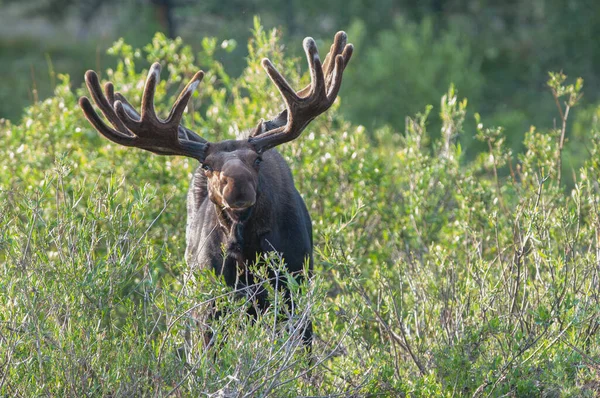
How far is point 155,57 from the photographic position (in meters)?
10.3

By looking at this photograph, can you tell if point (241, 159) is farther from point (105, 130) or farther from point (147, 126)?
point (105, 130)

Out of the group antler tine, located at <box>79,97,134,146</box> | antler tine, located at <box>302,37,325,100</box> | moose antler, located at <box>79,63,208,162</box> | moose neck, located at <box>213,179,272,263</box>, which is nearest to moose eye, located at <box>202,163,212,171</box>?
moose antler, located at <box>79,63,208,162</box>

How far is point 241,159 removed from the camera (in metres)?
6.30

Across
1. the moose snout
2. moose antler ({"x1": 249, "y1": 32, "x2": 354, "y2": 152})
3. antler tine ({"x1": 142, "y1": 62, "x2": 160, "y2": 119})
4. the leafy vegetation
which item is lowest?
the leafy vegetation

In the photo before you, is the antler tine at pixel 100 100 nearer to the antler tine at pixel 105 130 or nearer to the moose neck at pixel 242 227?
the antler tine at pixel 105 130

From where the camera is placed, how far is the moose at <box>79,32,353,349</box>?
6.33 metres

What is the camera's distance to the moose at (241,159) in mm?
6328

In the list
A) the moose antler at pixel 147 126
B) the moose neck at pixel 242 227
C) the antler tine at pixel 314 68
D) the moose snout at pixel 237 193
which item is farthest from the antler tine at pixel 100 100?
the antler tine at pixel 314 68

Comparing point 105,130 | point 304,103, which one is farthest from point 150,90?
point 304,103

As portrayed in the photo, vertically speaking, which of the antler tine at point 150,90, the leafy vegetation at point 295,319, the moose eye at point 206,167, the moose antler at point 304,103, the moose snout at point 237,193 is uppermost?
the antler tine at point 150,90

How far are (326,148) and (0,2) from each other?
117 feet

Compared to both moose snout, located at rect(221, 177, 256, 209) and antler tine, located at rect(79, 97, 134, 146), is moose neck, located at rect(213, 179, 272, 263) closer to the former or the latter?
moose snout, located at rect(221, 177, 256, 209)

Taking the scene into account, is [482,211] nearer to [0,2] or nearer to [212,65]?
[212,65]

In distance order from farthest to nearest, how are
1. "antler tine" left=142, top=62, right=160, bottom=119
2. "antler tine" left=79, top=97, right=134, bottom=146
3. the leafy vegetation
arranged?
"antler tine" left=79, top=97, right=134, bottom=146 < "antler tine" left=142, top=62, right=160, bottom=119 < the leafy vegetation
